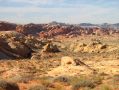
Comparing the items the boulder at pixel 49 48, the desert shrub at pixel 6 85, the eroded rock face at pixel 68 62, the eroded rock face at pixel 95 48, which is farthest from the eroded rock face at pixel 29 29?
the desert shrub at pixel 6 85

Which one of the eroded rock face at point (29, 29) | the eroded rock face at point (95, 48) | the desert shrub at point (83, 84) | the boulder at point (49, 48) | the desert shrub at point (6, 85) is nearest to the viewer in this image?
the desert shrub at point (6, 85)

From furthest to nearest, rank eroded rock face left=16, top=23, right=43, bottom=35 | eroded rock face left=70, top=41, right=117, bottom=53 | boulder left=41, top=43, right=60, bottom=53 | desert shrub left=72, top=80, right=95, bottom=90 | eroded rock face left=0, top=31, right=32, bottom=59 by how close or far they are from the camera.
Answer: eroded rock face left=16, top=23, right=43, bottom=35
eroded rock face left=70, top=41, right=117, bottom=53
boulder left=41, top=43, right=60, bottom=53
eroded rock face left=0, top=31, right=32, bottom=59
desert shrub left=72, top=80, right=95, bottom=90

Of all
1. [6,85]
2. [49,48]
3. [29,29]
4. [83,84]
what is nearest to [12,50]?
[49,48]

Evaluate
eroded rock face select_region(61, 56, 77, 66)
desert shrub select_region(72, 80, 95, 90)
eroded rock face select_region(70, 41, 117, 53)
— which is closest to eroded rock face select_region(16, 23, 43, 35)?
eroded rock face select_region(70, 41, 117, 53)

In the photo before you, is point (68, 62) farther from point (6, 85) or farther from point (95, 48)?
point (95, 48)

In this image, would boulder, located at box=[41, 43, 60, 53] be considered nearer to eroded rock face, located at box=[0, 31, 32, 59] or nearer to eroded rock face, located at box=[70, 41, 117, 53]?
eroded rock face, located at box=[0, 31, 32, 59]

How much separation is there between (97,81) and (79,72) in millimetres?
4498

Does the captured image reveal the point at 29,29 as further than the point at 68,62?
Yes

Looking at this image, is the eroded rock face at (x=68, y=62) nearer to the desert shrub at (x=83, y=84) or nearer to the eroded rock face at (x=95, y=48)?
the desert shrub at (x=83, y=84)

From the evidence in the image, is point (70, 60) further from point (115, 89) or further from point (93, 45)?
point (93, 45)

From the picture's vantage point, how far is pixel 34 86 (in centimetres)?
1466

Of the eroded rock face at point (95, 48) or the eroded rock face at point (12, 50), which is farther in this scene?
the eroded rock face at point (95, 48)

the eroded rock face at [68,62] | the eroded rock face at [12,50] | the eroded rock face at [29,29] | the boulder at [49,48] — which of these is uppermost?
the eroded rock face at [68,62]

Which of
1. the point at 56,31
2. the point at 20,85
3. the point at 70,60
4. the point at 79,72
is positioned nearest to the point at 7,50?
the point at 70,60
